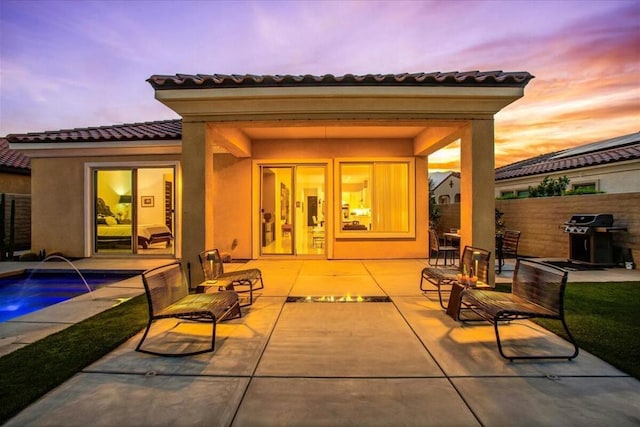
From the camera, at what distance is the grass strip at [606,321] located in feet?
9.72

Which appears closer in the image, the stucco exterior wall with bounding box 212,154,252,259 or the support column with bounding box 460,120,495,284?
the support column with bounding box 460,120,495,284

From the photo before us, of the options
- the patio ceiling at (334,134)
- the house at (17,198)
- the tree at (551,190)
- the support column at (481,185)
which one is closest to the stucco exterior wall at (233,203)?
the patio ceiling at (334,134)

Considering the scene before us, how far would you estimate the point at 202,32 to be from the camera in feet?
31.9

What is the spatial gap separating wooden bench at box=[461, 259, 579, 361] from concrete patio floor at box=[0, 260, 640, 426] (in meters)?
0.30

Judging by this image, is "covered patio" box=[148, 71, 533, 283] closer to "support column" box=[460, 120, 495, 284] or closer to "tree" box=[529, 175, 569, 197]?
"support column" box=[460, 120, 495, 284]

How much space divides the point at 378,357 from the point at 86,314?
4.04 metres

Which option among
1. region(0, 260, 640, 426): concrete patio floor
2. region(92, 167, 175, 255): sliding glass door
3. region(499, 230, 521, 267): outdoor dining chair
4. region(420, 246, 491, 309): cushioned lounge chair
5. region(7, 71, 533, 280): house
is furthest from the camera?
region(92, 167, 175, 255): sliding glass door

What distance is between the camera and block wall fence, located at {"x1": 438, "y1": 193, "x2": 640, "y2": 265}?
7.33 meters

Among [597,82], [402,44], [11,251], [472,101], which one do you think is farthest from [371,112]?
[11,251]

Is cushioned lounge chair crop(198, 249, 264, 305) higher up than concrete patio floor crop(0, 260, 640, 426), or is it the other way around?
cushioned lounge chair crop(198, 249, 264, 305)

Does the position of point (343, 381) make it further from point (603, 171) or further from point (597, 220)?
point (603, 171)

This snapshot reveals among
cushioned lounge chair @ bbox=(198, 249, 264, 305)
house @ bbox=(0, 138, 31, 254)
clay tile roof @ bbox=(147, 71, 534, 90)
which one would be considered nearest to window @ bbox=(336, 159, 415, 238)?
clay tile roof @ bbox=(147, 71, 534, 90)

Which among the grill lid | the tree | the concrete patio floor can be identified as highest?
the tree

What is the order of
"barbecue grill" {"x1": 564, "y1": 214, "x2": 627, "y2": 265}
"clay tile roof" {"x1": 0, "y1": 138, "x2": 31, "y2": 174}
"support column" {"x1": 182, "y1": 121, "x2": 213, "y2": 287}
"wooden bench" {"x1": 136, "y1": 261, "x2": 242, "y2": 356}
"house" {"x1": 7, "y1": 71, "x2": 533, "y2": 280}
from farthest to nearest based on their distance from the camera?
"clay tile roof" {"x1": 0, "y1": 138, "x2": 31, "y2": 174} < "house" {"x1": 7, "y1": 71, "x2": 533, "y2": 280} < "barbecue grill" {"x1": 564, "y1": 214, "x2": 627, "y2": 265} < "support column" {"x1": 182, "y1": 121, "x2": 213, "y2": 287} < "wooden bench" {"x1": 136, "y1": 261, "x2": 242, "y2": 356}
